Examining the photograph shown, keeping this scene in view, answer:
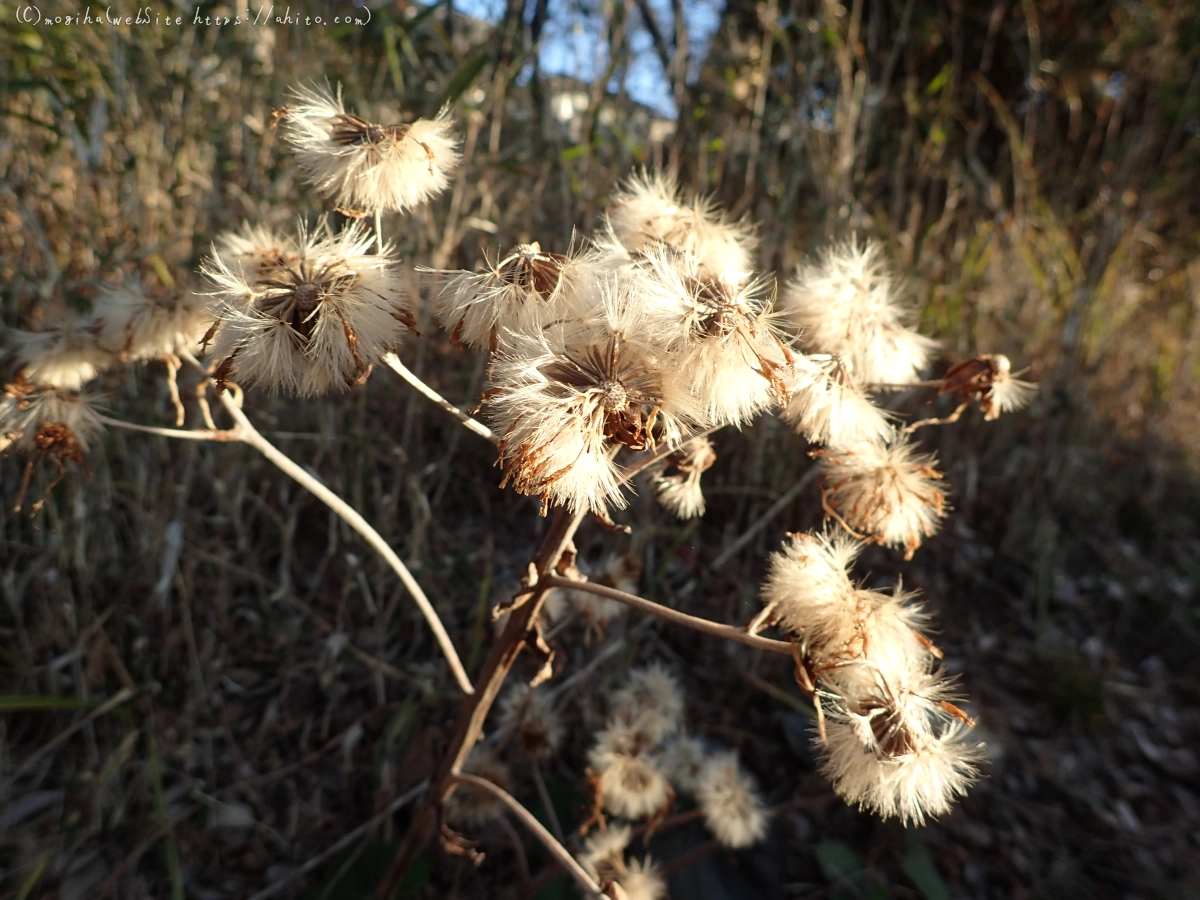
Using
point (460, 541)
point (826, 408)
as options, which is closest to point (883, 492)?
point (826, 408)

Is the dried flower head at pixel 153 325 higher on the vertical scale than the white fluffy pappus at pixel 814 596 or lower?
higher

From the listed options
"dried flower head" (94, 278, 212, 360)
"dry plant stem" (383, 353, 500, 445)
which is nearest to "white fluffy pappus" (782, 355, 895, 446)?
"dry plant stem" (383, 353, 500, 445)

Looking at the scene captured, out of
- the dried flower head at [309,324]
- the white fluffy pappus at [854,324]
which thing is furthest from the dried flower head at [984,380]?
the dried flower head at [309,324]

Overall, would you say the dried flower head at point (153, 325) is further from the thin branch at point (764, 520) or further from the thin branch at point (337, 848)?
the thin branch at point (764, 520)

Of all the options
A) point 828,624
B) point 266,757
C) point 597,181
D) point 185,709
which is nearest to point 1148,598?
point 597,181

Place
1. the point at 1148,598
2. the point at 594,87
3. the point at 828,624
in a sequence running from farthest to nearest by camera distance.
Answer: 1. the point at 1148,598
2. the point at 594,87
3. the point at 828,624

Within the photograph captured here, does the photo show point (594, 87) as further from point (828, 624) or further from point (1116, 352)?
point (1116, 352)
